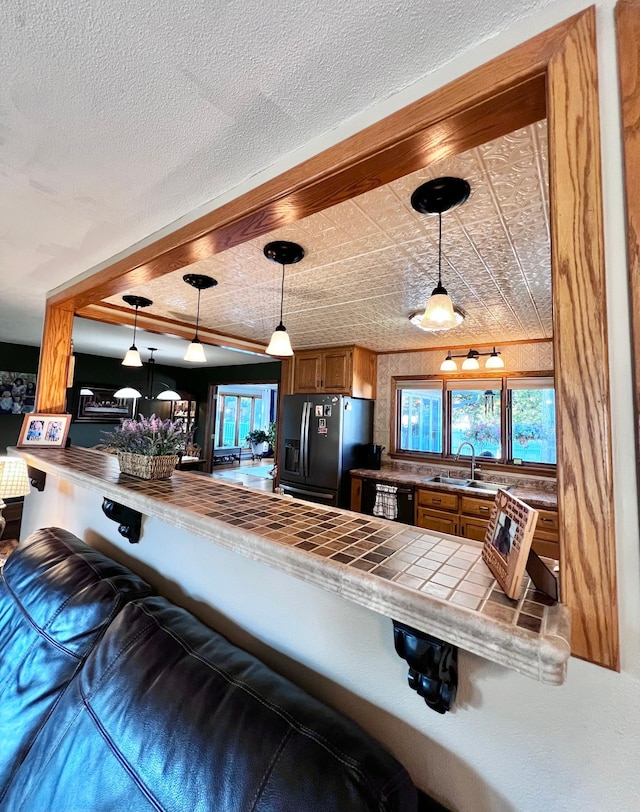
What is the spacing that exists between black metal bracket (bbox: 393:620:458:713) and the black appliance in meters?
2.91

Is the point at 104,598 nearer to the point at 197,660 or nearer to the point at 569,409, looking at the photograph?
the point at 197,660

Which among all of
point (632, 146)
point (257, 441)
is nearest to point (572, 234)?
point (632, 146)

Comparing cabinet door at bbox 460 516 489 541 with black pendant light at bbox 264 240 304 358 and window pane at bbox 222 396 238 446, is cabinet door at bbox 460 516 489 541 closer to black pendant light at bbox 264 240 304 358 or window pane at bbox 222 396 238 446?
black pendant light at bbox 264 240 304 358

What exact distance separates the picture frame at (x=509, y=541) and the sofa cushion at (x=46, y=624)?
1086 mm

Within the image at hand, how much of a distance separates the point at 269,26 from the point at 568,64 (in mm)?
639

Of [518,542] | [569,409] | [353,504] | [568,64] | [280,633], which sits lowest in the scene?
[353,504]

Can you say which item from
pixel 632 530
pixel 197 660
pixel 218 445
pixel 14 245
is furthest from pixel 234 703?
pixel 218 445

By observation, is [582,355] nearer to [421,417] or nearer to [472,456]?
[472,456]

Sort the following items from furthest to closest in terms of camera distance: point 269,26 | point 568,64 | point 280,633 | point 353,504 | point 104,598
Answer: point 353,504, point 104,598, point 280,633, point 269,26, point 568,64

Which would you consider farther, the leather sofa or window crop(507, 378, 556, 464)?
window crop(507, 378, 556, 464)

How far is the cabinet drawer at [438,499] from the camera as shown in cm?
319

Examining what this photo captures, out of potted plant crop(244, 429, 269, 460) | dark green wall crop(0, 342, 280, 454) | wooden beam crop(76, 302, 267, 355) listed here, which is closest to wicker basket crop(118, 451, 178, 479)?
wooden beam crop(76, 302, 267, 355)

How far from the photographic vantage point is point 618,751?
1.73ft

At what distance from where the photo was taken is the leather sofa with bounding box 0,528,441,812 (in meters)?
0.58
